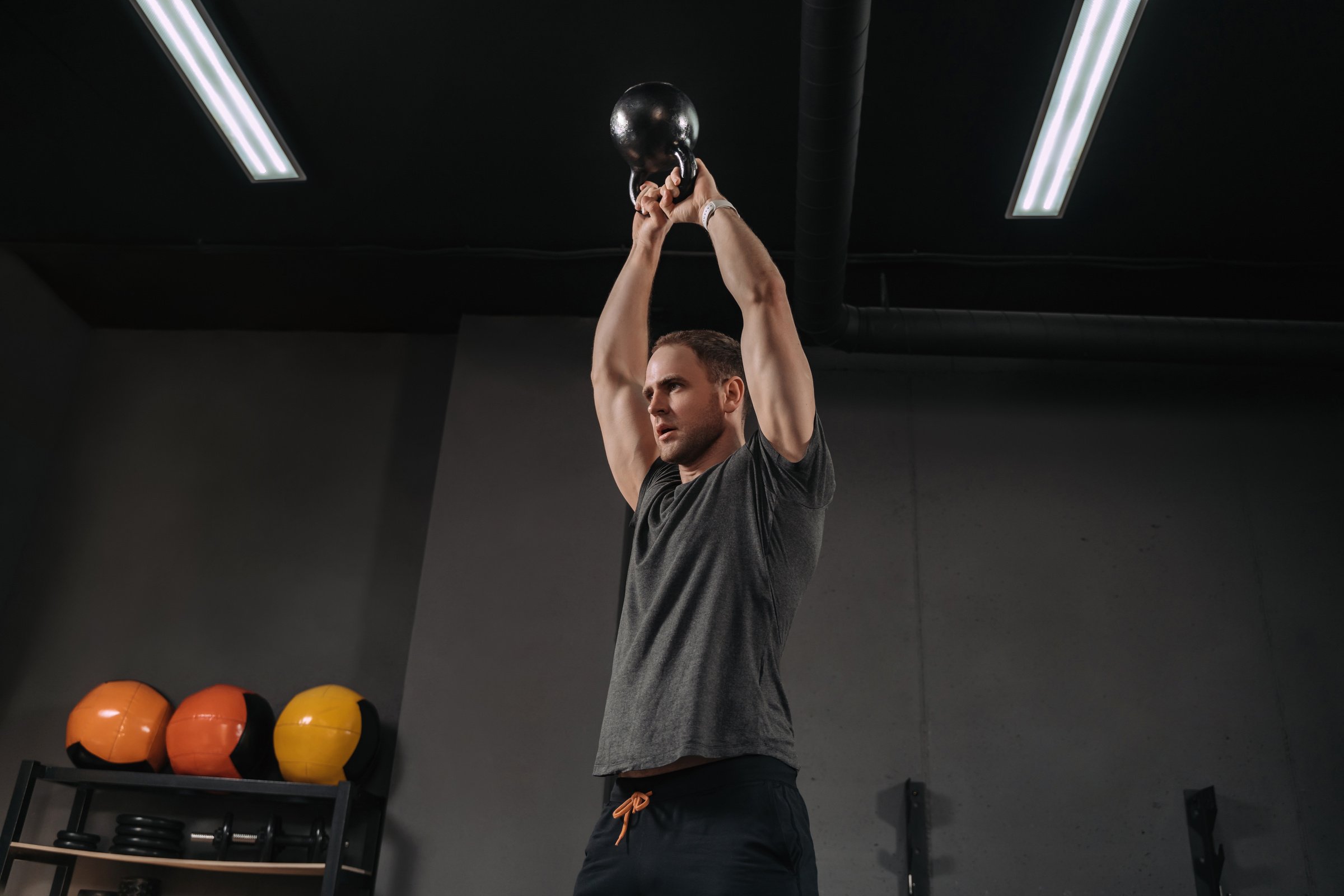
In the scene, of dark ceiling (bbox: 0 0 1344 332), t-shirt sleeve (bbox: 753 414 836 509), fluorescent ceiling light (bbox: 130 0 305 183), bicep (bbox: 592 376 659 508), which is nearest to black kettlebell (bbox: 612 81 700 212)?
bicep (bbox: 592 376 659 508)

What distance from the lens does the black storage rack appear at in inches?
123

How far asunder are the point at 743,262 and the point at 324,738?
2525mm

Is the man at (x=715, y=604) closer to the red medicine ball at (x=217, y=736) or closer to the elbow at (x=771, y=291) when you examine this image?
the elbow at (x=771, y=291)

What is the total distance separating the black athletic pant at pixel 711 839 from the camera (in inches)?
48.0

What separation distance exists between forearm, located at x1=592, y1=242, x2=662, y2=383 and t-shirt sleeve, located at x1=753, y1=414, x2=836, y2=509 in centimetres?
41

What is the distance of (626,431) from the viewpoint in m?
1.74

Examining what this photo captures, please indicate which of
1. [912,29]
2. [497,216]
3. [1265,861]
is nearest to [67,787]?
[497,216]

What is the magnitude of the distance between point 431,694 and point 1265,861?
300 centimetres

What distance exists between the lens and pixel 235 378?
4527 millimetres

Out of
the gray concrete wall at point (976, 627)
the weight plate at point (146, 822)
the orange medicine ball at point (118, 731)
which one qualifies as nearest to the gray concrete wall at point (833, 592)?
the gray concrete wall at point (976, 627)

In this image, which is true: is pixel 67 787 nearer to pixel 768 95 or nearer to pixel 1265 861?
pixel 768 95

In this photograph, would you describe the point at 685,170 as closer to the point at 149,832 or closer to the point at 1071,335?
the point at 1071,335

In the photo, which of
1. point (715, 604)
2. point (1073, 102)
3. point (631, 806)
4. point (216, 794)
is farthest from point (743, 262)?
point (216, 794)

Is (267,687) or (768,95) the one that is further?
(267,687)
